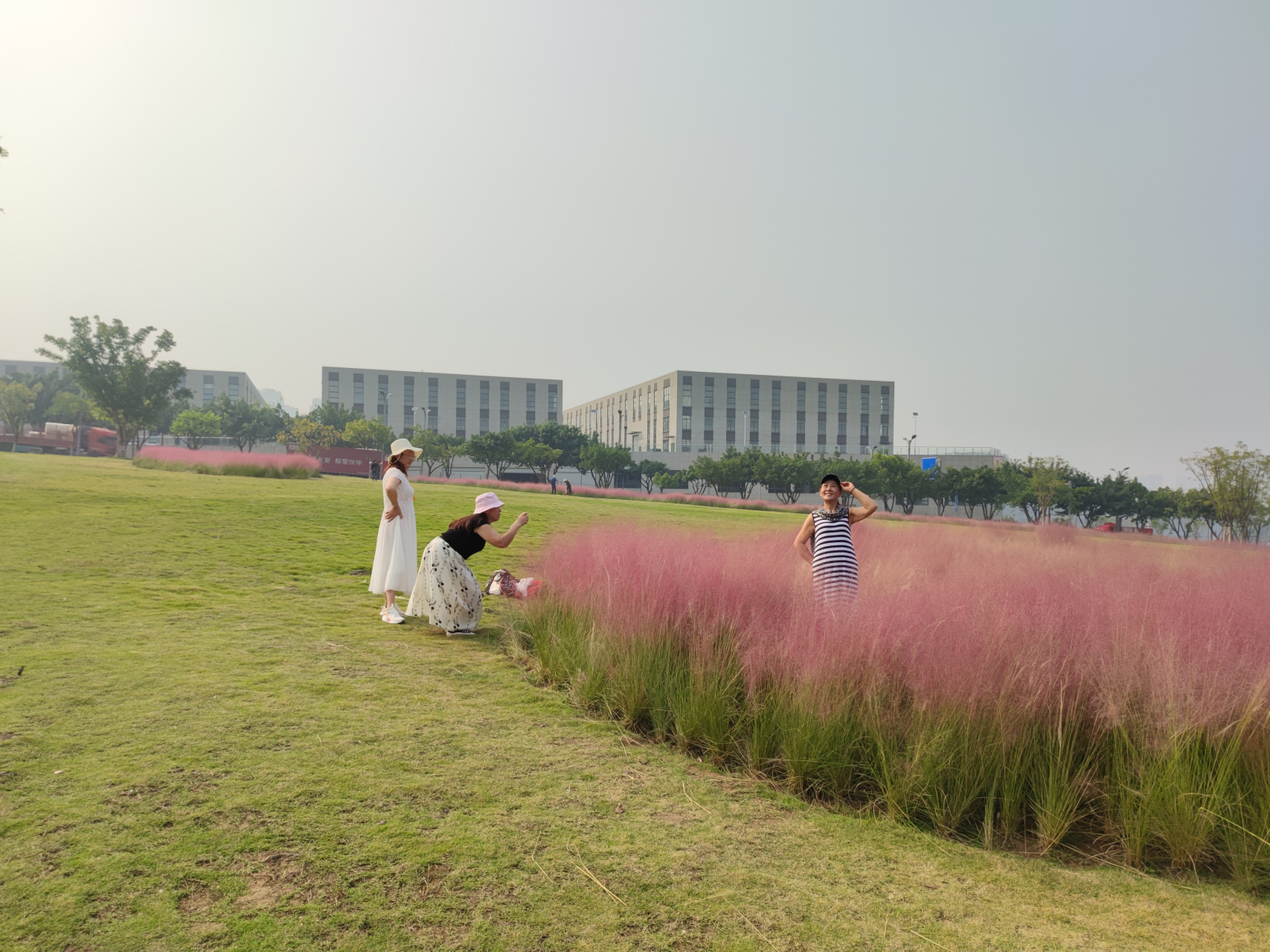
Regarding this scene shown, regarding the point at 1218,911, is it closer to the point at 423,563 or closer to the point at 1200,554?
the point at 423,563

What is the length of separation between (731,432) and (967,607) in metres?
103

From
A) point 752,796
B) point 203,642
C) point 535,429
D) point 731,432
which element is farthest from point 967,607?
point 731,432

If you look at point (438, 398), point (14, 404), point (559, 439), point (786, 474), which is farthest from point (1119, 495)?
point (14, 404)

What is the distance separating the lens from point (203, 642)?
6.64 m

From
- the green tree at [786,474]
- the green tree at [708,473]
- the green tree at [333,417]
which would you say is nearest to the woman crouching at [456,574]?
the green tree at [786,474]

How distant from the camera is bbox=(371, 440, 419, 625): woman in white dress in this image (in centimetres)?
785

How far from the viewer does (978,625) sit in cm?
435

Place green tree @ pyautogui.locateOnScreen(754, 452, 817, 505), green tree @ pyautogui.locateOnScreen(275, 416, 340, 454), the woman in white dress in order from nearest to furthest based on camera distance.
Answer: the woman in white dress < green tree @ pyautogui.locateOnScreen(754, 452, 817, 505) < green tree @ pyautogui.locateOnScreen(275, 416, 340, 454)

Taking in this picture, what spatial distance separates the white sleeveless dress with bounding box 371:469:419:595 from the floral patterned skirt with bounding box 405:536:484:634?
0.42 m

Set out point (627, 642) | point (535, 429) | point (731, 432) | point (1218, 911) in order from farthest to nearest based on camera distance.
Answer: point (731, 432)
point (535, 429)
point (627, 642)
point (1218, 911)

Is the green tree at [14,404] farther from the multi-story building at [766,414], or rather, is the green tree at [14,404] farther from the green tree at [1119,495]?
the green tree at [1119,495]

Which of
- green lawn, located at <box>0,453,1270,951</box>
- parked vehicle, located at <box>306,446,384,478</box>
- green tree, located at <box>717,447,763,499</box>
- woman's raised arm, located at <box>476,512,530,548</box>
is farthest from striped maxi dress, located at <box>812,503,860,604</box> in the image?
green tree, located at <box>717,447,763,499</box>

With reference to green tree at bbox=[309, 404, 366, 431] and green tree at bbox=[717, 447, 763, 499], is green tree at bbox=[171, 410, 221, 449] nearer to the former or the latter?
green tree at bbox=[309, 404, 366, 431]

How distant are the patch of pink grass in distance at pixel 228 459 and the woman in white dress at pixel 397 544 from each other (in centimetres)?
2326
